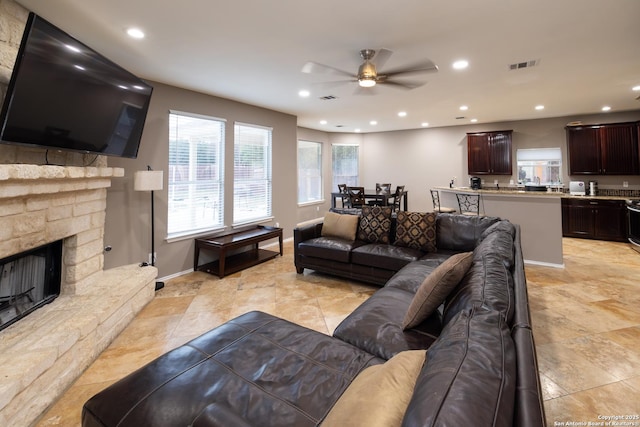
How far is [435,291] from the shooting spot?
1.71m

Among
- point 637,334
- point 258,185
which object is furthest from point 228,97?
point 637,334

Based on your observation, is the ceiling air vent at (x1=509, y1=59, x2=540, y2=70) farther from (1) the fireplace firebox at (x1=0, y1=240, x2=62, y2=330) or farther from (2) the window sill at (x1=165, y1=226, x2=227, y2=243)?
(1) the fireplace firebox at (x1=0, y1=240, x2=62, y2=330)

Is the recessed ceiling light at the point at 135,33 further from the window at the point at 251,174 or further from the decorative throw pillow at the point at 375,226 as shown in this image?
the decorative throw pillow at the point at 375,226

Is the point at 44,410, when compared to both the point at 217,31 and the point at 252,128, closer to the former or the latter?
the point at 217,31

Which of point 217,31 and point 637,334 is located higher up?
point 217,31

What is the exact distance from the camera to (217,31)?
8.62 ft

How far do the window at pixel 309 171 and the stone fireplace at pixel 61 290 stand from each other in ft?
16.9

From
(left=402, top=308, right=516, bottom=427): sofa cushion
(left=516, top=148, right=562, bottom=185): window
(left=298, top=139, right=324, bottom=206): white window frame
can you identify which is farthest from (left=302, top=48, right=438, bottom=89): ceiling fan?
(left=516, top=148, right=562, bottom=185): window

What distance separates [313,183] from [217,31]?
5.82m

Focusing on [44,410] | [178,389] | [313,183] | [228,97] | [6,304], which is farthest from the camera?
[313,183]

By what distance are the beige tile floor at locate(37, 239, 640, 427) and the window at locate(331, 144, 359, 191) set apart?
4701 millimetres

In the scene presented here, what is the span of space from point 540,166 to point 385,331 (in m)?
7.19

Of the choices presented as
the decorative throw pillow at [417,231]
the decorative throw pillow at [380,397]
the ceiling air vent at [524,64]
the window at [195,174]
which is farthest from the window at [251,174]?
the decorative throw pillow at [380,397]

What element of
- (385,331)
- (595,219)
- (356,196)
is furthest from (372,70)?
(595,219)
